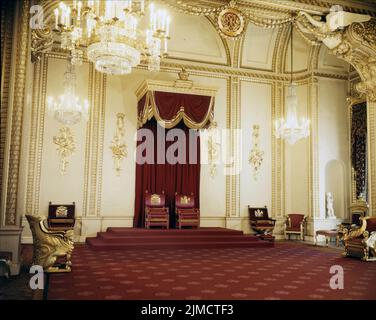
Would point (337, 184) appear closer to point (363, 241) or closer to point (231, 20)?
point (363, 241)

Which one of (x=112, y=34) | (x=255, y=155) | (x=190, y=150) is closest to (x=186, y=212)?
(x=190, y=150)

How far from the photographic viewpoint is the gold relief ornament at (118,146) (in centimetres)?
897

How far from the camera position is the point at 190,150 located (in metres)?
9.39

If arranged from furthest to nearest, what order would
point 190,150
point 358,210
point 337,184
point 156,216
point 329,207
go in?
point 337,184, point 329,207, point 190,150, point 358,210, point 156,216

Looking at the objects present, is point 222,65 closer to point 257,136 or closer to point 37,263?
point 257,136

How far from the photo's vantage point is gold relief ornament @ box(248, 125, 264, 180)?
32.8 feet

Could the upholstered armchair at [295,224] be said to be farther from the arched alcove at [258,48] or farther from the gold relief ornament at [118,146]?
the gold relief ornament at [118,146]

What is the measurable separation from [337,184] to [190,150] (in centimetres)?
372

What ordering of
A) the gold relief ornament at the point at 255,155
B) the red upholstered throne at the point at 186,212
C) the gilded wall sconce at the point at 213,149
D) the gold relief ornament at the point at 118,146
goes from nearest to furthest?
the red upholstered throne at the point at 186,212 < the gold relief ornament at the point at 118,146 < the gilded wall sconce at the point at 213,149 < the gold relief ornament at the point at 255,155

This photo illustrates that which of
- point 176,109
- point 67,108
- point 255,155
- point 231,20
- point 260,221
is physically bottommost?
point 260,221

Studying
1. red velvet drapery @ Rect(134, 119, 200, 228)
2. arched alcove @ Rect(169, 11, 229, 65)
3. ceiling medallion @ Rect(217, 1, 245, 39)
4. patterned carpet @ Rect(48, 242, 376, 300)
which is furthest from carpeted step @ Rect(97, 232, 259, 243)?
arched alcove @ Rect(169, 11, 229, 65)

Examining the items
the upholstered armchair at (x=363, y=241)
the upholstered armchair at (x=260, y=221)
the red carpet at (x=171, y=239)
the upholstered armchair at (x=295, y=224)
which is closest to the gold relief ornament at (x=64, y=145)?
the red carpet at (x=171, y=239)

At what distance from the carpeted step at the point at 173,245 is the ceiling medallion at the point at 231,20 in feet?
12.7

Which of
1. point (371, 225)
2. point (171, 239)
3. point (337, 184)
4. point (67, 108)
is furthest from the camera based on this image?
point (337, 184)
